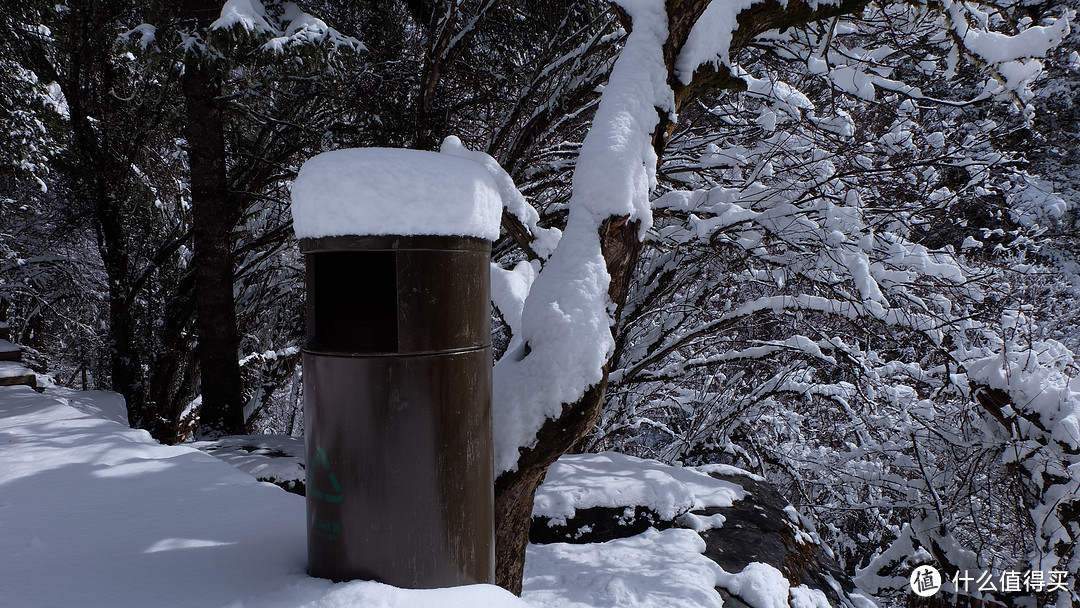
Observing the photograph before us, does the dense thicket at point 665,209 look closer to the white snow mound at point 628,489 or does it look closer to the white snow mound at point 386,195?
the white snow mound at point 386,195

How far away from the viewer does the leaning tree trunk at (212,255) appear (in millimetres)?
6617

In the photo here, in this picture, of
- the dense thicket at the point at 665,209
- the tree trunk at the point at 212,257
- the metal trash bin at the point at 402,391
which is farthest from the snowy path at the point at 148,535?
→ the tree trunk at the point at 212,257

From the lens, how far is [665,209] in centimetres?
556

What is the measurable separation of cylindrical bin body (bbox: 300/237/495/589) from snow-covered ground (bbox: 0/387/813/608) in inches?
4.1

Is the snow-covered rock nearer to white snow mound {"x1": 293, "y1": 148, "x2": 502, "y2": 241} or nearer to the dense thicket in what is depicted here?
the dense thicket

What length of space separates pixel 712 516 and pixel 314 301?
363 cm

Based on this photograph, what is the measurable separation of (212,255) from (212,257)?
20 millimetres

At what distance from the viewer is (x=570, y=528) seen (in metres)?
4.93

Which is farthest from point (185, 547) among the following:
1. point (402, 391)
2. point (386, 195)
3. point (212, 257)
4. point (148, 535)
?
point (212, 257)

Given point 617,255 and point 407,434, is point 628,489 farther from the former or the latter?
point 407,434

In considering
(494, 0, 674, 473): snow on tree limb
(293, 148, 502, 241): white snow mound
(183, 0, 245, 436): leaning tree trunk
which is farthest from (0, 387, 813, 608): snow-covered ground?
(183, 0, 245, 436): leaning tree trunk

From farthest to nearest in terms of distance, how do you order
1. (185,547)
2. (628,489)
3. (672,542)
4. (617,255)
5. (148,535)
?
(628,489)
(672,542)
(617,255)
(148,535)
(185,547)

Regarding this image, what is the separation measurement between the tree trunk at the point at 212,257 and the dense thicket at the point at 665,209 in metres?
0.03

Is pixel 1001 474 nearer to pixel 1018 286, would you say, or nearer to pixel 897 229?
pixel 897 229
